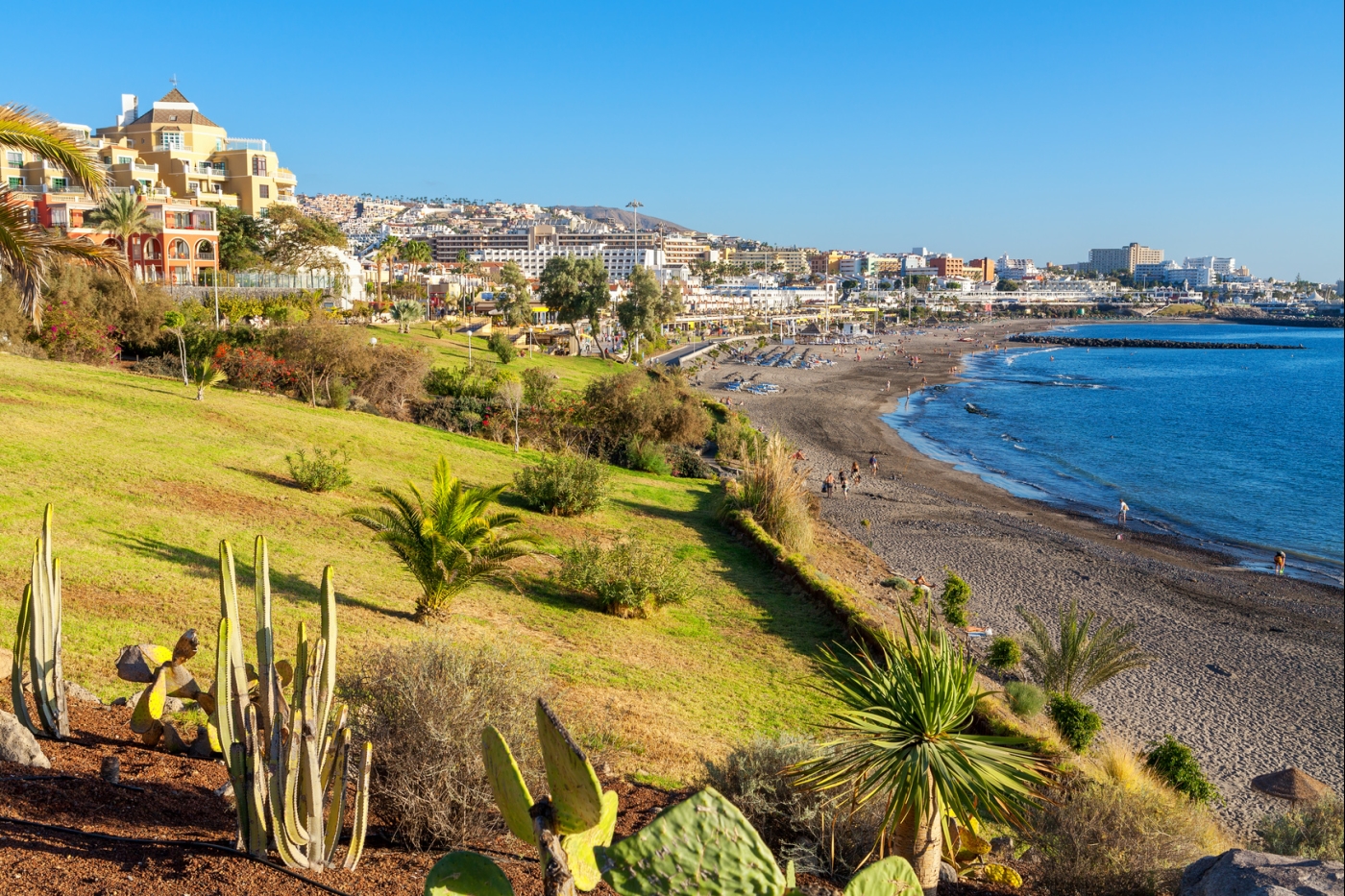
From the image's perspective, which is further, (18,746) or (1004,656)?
(1004,656)

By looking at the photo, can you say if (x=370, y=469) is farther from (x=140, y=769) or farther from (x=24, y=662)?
(x=140, y=769)

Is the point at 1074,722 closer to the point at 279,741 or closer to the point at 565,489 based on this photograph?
the point at 565,489

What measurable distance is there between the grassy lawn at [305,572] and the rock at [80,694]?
42 centimetres

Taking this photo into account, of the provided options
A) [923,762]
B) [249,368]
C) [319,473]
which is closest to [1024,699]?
[923,762]

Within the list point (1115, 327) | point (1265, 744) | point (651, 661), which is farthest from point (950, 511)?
point (1115, 327)

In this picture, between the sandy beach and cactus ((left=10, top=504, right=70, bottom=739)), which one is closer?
cactus ((left=10, top=504, right=70, bottom=739))

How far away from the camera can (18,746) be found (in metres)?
4.85

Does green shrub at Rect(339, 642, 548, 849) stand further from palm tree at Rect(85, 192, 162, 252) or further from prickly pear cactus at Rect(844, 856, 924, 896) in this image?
palm tree at Rect(85, 192, 162, 252)

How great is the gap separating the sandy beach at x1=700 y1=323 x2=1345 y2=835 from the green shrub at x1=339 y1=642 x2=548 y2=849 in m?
9.93

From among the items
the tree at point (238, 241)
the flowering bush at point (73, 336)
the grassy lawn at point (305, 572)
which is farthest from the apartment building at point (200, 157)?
the grassy lawn at point (305, 572)

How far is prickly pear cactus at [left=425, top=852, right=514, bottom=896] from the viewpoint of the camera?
3000 millimetres

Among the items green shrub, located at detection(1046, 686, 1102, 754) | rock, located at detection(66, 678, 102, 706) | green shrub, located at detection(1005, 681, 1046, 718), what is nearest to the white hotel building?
green shrub, located at detection(1005, 681, 1046, 718)

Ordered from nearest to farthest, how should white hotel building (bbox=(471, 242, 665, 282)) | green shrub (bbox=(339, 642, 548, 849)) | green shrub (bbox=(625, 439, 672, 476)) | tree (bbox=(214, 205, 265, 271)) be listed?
1. green shrub (bbox=(339, 642, 548, 849))
2. green shrub (bbox=(625, 439, 672, 476))
3. tree (bbox=(214, 205, 265, 271))
4. white hotel building (bbox=(471, 242, 665, 282))

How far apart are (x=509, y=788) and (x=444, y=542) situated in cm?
783
